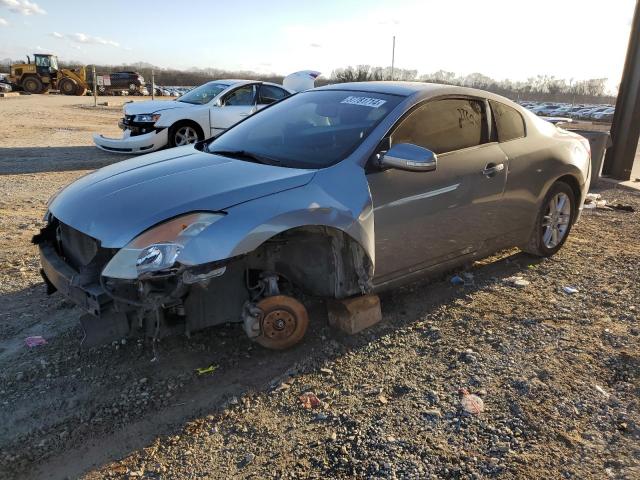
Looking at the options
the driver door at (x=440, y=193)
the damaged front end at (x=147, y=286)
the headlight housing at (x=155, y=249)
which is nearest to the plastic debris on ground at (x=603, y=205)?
the driver door at (x=440, y=193)

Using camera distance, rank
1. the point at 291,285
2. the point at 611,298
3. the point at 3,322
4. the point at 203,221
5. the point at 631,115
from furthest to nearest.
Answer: the point at 631,115 → the point at 611,298 → the point at 3,322 → the point at 291,285 → the point at 203,221

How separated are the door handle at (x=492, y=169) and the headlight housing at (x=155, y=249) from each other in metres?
2.35

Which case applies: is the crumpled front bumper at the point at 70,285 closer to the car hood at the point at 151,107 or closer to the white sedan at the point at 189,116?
the white sedan at the point at 189,116

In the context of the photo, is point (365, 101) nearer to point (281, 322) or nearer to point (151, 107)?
point (281, 322)

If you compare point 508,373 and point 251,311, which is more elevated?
point 251,311

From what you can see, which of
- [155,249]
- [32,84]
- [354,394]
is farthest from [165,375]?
[32,84]

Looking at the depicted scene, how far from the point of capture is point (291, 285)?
3395mm

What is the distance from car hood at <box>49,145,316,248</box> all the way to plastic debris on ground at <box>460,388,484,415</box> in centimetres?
156

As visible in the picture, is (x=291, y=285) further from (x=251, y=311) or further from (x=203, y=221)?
(x=203, y=221)

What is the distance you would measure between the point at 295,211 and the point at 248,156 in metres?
0.88

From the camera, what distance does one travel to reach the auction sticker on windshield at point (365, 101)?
3812 millimetres

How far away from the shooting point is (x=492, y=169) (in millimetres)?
4160

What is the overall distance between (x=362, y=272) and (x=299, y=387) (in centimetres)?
84

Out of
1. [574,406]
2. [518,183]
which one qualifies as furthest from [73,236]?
[518,183]
